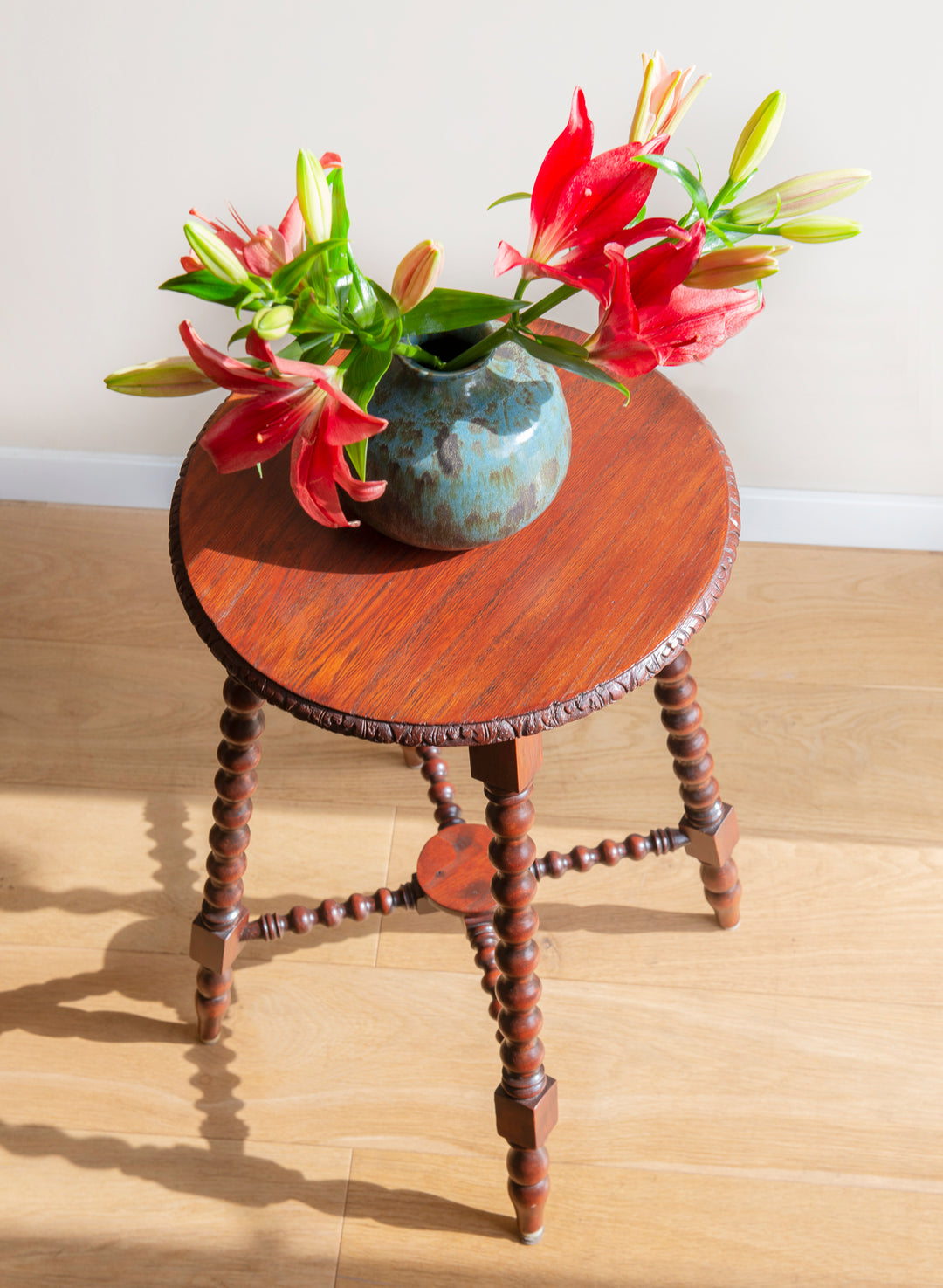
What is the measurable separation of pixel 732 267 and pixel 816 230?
96 millimetres

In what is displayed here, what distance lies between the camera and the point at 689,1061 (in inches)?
46.9

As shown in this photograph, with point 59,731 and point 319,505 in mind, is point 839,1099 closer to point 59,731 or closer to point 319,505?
point 319,505

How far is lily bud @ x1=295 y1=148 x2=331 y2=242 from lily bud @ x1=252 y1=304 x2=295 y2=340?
0.20ft

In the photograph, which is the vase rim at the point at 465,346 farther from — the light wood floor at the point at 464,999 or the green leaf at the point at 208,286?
the light wood floor at the point at 464,999

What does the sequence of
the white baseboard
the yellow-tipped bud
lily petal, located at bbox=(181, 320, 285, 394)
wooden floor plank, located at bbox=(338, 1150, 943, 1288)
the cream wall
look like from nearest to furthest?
lily petal, located at bbox=(181, 320, 285, 394) < the yellow-tipped bud < wooden floor plank, located at bbox=(338, 1150, 943, 1288) < the cream wall < the white baseboard

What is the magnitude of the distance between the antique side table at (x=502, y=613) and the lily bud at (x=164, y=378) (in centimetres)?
18

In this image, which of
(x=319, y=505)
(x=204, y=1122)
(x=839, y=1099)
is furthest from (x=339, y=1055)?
(x=319, y=505)

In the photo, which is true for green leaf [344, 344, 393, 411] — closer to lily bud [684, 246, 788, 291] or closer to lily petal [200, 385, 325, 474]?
lily petal [200, 385, 325, 474]

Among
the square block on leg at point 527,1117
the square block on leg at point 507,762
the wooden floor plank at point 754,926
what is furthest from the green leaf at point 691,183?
the wooden floor plank at point 754,926

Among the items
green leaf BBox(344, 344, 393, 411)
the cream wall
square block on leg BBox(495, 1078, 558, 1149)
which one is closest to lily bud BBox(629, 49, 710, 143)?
green leaf BBox(344, 344, 393, 411)

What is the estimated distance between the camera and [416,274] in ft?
2.02

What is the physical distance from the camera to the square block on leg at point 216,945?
1079 mm

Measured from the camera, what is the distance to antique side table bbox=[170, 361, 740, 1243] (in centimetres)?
76

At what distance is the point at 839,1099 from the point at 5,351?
4.61 feet
